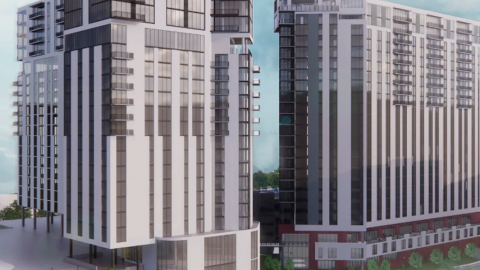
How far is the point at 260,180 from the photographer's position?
185125 mm

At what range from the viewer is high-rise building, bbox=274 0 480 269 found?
9569 cm

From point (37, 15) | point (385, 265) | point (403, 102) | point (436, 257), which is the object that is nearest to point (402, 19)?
point (403, 102)

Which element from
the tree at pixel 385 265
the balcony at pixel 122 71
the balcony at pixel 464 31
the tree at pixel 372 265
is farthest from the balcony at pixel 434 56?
the balcony at pixel 122 71

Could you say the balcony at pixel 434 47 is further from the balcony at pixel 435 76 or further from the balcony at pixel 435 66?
the balcony at pixel 435 76

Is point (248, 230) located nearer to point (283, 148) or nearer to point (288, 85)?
point (283, 148)

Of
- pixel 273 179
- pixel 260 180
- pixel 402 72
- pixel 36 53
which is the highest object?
pixel 36 53

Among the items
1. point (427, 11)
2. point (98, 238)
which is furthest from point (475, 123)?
point (98, 238)

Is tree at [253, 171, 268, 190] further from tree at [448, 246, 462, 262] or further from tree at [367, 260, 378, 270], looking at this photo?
tree at [367, 260, 378, 270]

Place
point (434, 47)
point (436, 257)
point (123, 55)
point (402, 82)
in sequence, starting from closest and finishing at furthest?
point (123, 55) → point (436, 257) → point (402, 82) → point (434, 47)

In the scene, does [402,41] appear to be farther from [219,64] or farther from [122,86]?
[122,86]

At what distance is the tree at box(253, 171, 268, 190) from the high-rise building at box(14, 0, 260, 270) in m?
97.6

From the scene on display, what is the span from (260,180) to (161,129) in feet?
368

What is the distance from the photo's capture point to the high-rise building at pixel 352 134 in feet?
314

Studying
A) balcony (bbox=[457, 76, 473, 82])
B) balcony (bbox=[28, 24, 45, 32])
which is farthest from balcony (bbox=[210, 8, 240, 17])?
balcony (bbox=[457, 76, 473, 82])
